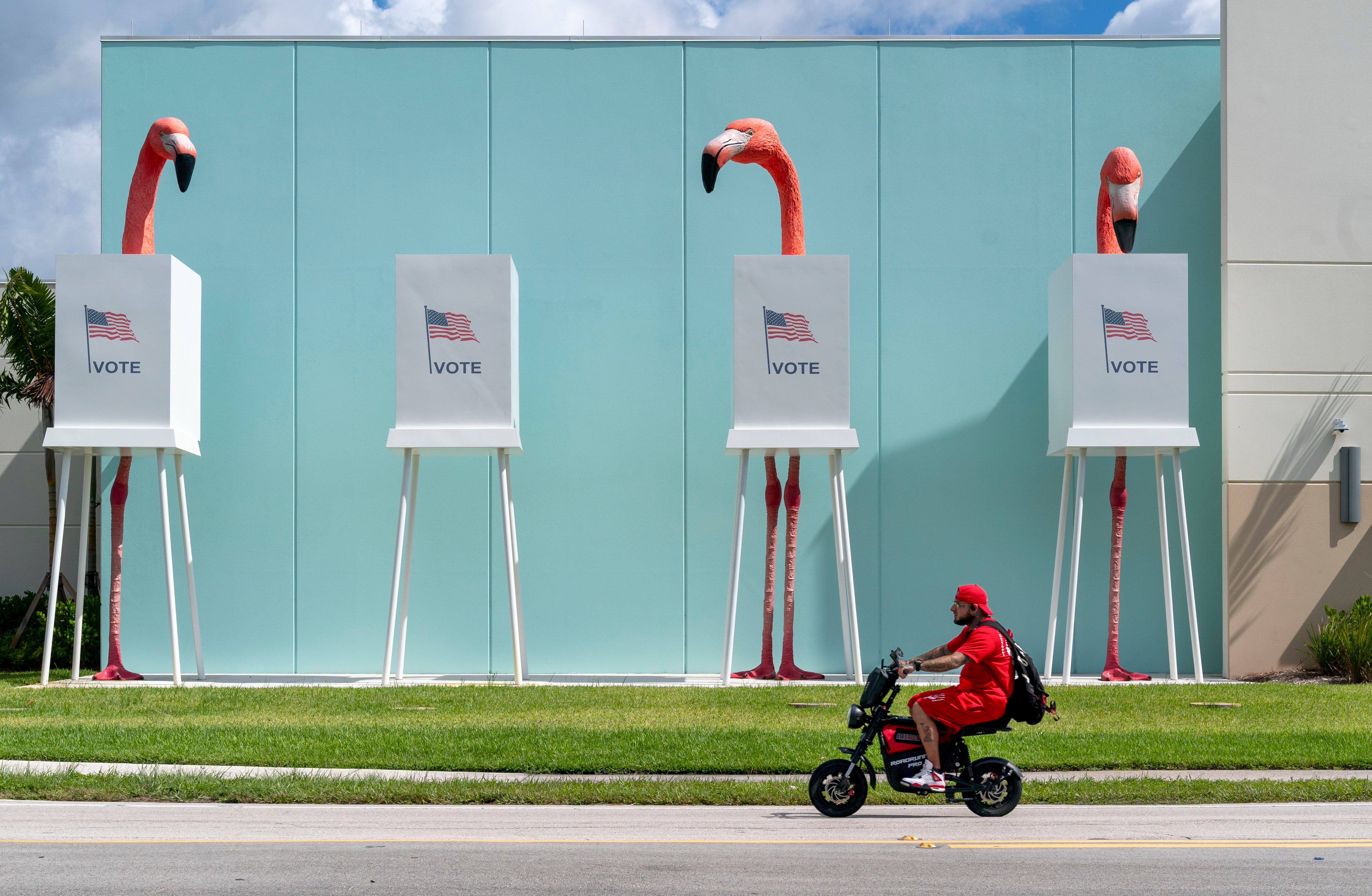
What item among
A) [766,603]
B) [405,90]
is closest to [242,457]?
[405,90]

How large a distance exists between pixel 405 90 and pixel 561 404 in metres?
5.26

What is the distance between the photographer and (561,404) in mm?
18828

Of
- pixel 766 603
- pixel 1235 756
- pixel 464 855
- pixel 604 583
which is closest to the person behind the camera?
pixel 464 855

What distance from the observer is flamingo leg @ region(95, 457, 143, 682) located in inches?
680

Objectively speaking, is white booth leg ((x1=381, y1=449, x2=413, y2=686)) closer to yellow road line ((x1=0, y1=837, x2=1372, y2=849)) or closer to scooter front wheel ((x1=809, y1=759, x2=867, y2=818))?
yellow road line ((x1=0, y1=837, x2=1372, y2=849))

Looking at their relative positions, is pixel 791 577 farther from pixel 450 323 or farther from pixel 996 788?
pixel 996 788

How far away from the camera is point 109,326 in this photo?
16.5 metres

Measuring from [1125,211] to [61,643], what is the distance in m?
16.9

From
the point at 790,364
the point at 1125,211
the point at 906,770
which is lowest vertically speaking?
the point at 906,770

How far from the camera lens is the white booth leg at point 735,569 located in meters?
16.4

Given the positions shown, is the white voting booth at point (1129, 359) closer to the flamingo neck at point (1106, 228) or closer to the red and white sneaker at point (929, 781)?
the flamingo neck at point (1106, 228)

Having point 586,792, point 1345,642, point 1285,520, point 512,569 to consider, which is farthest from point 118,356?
point 1345,642

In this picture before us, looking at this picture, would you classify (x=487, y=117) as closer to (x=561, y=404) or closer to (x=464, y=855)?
(x=561, y=404)

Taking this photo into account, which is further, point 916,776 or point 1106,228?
point 1106,228
